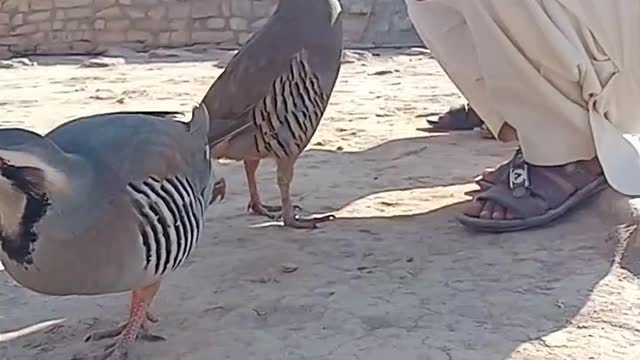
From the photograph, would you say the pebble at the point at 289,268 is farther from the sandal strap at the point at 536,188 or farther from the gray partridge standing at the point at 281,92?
the sandal strap at the point at 536,188

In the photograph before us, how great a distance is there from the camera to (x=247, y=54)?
4.09 m

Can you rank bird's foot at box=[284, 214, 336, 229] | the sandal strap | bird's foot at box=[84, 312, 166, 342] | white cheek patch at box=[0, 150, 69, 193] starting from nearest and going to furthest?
white cheek patch at box=[0, 150, 69, 193] < bird's foot at box=[84, 312, 166, 342] < the sandal strap < bird's foot at box=[284, 214, 336, 229]

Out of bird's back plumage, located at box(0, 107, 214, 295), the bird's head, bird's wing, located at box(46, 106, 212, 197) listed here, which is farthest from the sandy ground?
the bird's head

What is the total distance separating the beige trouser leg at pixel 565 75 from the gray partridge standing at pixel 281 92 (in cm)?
52

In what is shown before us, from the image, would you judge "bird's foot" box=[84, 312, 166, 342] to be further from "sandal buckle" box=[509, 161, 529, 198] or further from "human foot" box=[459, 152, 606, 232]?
"sandal buckle" box=[509, 161, 529, 198]

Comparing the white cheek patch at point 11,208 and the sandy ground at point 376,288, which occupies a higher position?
the white cheek patch at point 11,208

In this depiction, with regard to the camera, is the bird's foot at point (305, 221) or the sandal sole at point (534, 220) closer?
the sandal sole at point (534, 220)

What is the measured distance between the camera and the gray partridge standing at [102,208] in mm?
2475

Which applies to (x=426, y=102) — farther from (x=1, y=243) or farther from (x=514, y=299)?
(x=1, y=243)

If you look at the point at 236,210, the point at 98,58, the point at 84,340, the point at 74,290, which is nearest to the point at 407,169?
the point at 236,210

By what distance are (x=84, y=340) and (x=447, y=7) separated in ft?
5.89

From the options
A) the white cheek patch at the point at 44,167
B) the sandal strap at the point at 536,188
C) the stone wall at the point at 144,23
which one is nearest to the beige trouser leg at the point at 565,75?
the sandal strap at the point at 536,188

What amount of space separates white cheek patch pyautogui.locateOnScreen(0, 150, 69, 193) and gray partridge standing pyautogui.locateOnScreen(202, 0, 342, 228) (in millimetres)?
1398

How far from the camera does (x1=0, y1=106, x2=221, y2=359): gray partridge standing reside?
97.4 inches
